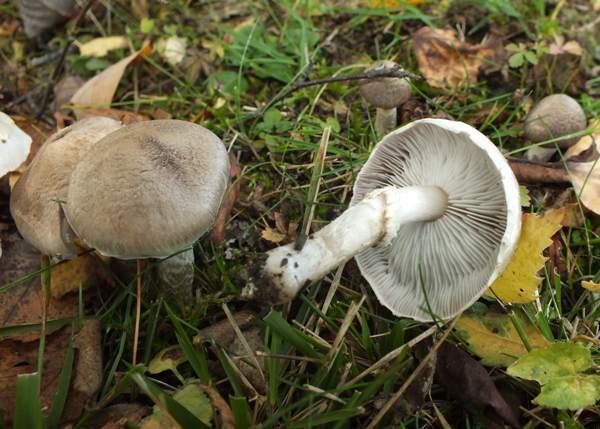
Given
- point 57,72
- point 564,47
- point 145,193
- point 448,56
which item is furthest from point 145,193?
point 564,47

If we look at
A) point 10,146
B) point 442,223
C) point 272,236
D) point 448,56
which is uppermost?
point 10,146

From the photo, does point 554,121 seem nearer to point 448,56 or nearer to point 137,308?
point 448,56

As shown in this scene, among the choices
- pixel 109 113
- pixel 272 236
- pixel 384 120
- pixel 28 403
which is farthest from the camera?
pixel 109 113

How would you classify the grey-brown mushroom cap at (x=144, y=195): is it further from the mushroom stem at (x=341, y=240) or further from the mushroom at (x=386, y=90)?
the mushroom at (x=386, y=90)

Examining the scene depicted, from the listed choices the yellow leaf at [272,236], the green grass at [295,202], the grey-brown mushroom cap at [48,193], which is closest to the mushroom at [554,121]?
the green grass at [295,202]

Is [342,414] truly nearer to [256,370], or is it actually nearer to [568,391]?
[256,370]

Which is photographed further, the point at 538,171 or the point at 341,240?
the point at 538,171
